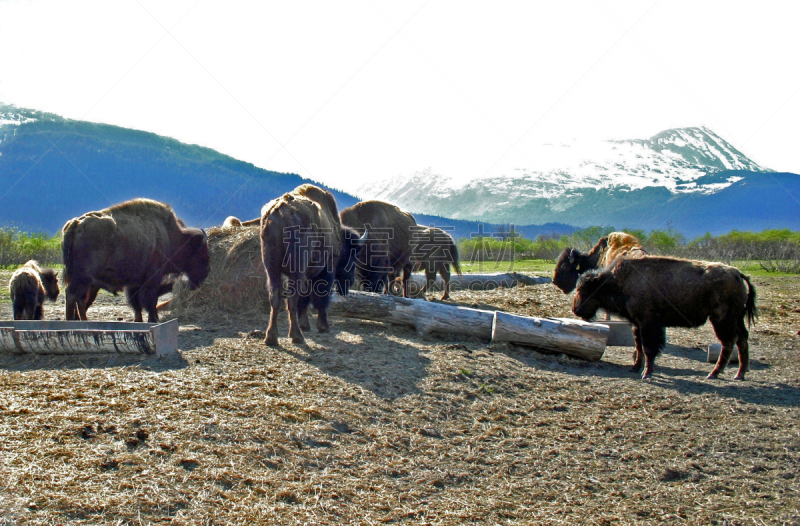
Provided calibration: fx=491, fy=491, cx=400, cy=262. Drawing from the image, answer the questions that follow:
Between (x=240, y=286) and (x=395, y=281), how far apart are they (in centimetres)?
505

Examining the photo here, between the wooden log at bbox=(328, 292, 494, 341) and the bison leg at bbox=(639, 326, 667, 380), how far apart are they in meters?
2.32

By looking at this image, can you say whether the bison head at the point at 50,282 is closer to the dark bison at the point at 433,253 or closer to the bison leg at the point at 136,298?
the bison leg at the point at 136,298

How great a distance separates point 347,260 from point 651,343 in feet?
17.5

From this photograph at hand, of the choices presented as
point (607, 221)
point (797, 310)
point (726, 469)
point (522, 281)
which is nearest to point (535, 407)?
point (726, 469)

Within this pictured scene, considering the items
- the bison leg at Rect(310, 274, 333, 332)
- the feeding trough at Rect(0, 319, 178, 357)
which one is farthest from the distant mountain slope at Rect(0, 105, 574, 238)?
the feeding trough at Rect(0, 319, 178, 357)

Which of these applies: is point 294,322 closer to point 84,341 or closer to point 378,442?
point 84,341

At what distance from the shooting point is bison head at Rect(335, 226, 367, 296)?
30.5 ft

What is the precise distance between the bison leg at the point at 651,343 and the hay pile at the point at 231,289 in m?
6.94

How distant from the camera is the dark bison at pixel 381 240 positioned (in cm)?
1179

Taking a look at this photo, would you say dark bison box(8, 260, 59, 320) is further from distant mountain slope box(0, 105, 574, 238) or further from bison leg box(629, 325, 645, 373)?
distant mountain slope box(0, 105, 574, 238)

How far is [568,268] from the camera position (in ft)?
37.5

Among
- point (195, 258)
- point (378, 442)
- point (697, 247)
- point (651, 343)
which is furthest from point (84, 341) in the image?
point (697, 247)

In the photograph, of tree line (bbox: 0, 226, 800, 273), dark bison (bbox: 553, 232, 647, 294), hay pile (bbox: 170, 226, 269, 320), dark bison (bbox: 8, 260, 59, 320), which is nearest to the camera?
dark bison (bbox: 8, 260, 59, 320)

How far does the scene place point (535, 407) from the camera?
5.44 m
